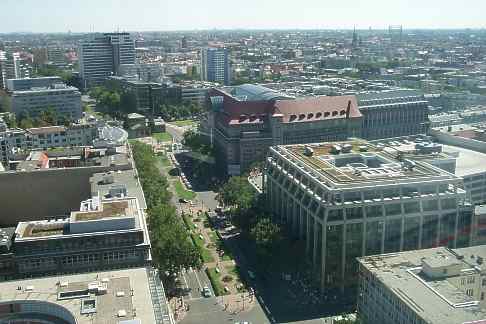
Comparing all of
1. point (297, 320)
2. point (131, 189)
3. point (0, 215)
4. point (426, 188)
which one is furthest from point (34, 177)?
point (426, 188)

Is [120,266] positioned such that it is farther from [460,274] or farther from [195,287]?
[460,274]

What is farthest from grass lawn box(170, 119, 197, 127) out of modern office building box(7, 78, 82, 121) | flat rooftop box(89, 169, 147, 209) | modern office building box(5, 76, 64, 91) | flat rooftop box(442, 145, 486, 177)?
flat rooftop box(89, 169, 147, 209)

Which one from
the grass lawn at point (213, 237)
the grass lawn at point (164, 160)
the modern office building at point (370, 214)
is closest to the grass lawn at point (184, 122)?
the grass lawn at point (164, 160)

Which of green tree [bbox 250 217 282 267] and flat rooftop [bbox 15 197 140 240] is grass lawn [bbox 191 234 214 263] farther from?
flat rooftop [bbox 15 197 140 240]

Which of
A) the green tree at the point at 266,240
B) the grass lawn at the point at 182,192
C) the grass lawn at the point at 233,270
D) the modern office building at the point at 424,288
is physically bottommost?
the grass lawn at the point at 233,270

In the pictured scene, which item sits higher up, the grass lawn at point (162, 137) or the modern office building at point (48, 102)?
the modern office building at point (48, 102)

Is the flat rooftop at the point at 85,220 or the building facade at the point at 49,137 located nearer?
the flat rooftop at the point at 85,220

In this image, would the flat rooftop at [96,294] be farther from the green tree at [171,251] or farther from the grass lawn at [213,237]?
the grass lawn at [213,237]
